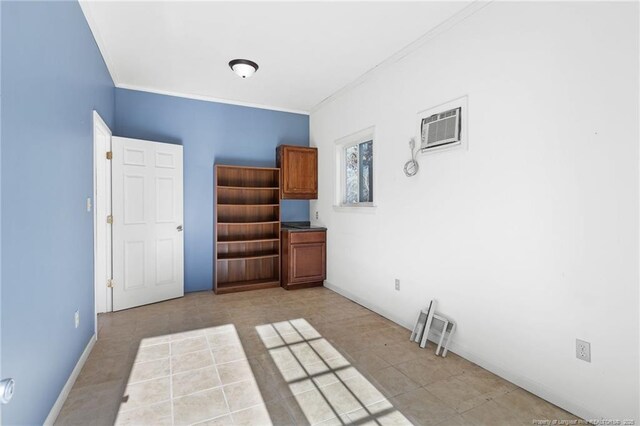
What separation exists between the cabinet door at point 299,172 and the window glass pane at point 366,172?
1.05m

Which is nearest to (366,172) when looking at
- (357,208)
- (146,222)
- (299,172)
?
(357,208)

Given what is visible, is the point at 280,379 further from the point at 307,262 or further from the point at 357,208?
the point at 307,262

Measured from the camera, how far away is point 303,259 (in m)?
4.76

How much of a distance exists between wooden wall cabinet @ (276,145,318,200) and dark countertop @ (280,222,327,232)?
1.57 feet

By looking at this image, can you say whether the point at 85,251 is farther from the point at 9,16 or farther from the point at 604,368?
the point at 604,368

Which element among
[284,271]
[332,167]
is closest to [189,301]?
[284,271]

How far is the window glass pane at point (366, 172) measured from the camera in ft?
13.5

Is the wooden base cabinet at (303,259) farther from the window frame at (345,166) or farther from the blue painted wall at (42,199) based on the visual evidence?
the blue painted wall at (42,199)

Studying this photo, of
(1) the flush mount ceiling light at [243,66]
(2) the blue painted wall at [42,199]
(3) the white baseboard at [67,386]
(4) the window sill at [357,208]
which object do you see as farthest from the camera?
(4) the window sill at [357,208]

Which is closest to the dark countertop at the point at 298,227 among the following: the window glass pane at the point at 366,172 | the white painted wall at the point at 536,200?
the window glass pane at the point at 366,172

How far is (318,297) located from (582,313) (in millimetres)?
3002

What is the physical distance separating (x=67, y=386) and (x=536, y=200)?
3.41 metres

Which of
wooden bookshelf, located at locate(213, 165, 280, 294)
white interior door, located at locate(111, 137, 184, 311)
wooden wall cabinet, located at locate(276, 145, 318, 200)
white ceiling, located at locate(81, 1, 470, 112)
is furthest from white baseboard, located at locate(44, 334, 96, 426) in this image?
wooden wall cabinet, located at locate(276, 145, 318, 200)

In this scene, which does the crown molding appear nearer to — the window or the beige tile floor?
the window
